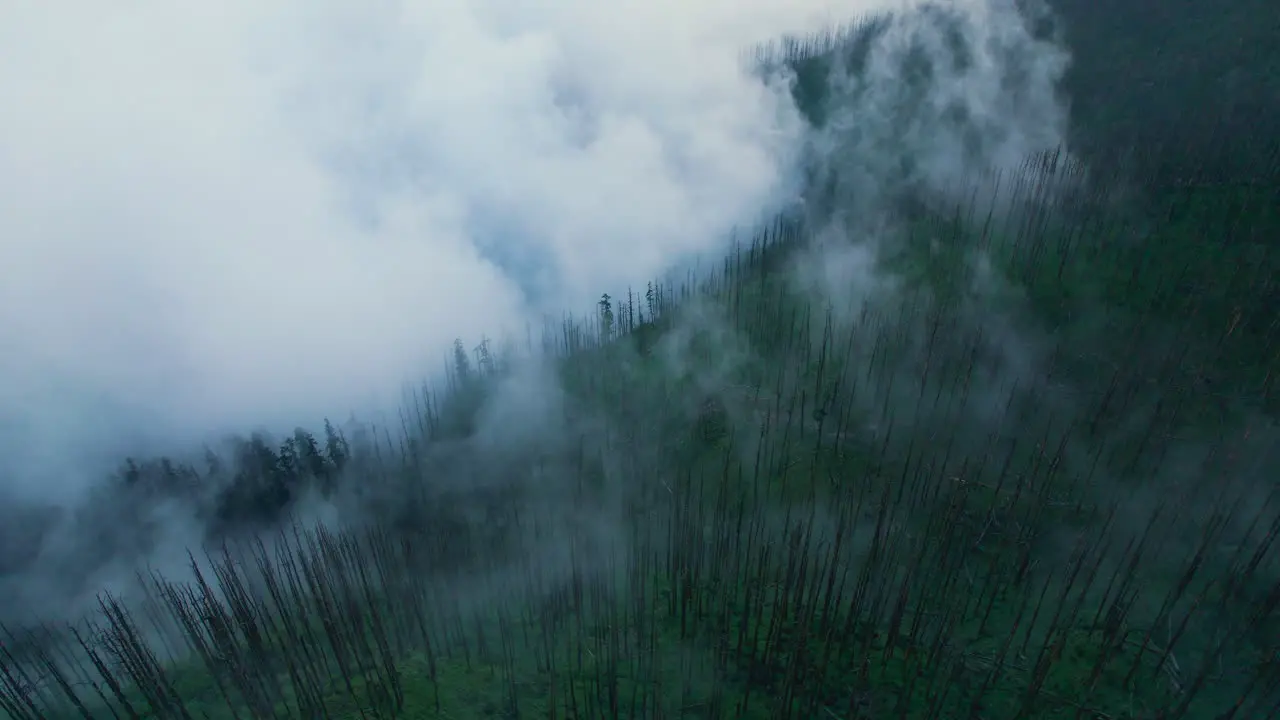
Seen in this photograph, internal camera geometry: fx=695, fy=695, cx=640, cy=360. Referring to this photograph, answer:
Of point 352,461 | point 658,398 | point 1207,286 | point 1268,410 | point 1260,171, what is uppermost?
point 1260,171

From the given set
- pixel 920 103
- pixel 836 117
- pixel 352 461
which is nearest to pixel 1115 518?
pixel 352 461

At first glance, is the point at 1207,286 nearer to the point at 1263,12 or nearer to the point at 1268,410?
the point at 1268,410

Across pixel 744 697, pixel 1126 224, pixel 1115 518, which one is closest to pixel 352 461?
pixel 744 697

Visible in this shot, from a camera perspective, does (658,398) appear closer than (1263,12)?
Yes

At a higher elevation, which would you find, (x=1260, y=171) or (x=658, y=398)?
(x=1260, y=171)

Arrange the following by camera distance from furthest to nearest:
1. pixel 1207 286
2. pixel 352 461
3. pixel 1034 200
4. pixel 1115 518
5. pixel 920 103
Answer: pixel 920 103, pixel 1034 200, pixel 352 461, pixel 1207 286, pixel 1115 518

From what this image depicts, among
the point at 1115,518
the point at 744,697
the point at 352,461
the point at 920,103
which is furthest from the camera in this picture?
the point at 920,103

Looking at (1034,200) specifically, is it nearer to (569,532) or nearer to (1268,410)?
(1268,410)
